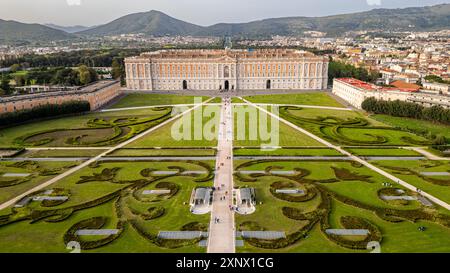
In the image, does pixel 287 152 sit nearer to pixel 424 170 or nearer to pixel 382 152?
pixel 382 152

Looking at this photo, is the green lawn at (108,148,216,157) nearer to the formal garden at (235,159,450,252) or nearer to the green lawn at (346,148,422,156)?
the formal garden at (235,159,450,252)

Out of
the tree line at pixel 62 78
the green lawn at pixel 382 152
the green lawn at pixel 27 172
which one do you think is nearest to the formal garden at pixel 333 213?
the green lawn at pixel 382 152

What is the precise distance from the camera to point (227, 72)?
4454 inches

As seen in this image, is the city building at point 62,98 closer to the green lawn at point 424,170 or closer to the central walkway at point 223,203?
the central walkway at point 223,203

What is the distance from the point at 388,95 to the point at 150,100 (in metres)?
60.7

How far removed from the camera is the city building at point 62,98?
68938mm

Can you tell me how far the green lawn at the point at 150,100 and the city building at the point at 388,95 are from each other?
3877 cm

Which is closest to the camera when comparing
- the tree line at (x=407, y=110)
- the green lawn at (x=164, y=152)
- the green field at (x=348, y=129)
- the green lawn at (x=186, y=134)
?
the green lawn at (x=164, y=152)

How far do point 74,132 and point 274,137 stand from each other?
3611cm

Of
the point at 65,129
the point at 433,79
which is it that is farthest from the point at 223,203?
the point at 433,79

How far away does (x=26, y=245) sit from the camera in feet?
93.3

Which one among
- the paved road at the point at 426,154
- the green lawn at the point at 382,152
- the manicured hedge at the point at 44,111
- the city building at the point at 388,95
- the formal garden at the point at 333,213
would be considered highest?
the city building at the point at 388,95

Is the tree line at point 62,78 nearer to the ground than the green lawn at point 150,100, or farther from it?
farther from it

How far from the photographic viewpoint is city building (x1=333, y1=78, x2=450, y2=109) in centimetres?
7438
